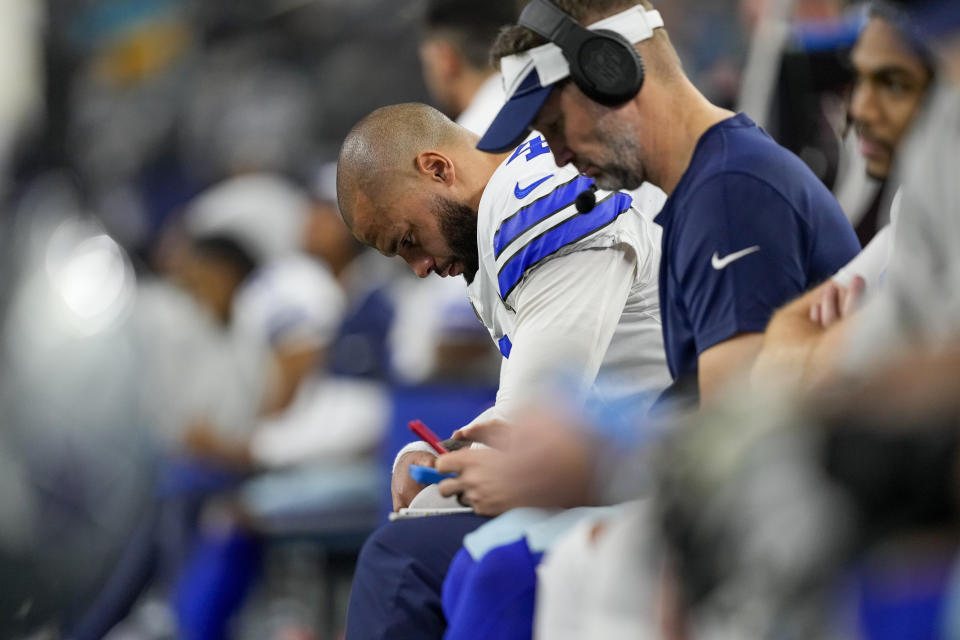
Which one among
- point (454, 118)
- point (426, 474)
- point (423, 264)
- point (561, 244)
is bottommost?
point (454, 118)

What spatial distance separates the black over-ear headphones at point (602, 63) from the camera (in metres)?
2.74

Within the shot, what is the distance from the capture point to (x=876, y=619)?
1.48m

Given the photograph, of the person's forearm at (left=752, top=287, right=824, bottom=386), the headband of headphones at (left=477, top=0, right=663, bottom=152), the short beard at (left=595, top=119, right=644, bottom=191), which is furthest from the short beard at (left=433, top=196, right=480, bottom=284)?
the person's forearm at (left=752, top=287, right=824, bottom=386)

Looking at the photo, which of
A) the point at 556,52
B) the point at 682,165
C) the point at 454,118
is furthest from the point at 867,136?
the point at 454,118

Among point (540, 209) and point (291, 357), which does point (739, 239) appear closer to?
point (540, 209)

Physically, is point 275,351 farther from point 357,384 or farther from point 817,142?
point 817,142

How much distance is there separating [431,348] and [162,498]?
1933 millimetres

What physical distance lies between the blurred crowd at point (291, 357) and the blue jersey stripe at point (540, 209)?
574 mm

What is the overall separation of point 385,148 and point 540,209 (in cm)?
43

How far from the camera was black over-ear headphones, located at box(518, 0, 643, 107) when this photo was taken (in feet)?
8.99

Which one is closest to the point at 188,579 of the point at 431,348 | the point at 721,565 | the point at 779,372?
the point at 431,348

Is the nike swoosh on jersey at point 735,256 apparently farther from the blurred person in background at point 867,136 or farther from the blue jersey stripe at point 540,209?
the blue jersey stripe at point 540,209

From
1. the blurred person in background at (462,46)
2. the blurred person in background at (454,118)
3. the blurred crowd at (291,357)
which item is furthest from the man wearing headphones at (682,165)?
the blurred person in background at (462,46)

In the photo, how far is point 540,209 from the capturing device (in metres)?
3.06
